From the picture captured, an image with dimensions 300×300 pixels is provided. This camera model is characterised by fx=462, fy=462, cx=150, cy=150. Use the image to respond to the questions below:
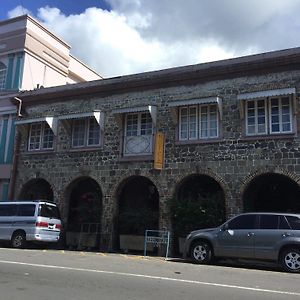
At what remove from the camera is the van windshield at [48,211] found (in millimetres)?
18781

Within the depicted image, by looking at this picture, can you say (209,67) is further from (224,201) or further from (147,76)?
(224,201)

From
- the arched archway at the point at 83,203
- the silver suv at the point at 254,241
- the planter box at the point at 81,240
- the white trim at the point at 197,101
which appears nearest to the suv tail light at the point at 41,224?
the planter box at the point at 81,240

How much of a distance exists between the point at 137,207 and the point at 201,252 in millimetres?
6529

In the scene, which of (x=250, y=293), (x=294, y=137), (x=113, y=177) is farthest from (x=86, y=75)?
(x=250, y=293)

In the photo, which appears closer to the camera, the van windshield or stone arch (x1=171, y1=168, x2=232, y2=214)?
stone arch (x1=171, y1=168, x2=232, y2=214)

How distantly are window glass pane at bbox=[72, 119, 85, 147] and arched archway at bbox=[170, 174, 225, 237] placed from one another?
5590 mm

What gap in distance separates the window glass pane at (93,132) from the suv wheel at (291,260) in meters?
10.7

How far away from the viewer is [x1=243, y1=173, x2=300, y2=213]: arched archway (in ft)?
58.1

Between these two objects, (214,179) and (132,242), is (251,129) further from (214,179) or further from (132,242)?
(132,242)

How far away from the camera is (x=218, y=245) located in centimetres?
1398

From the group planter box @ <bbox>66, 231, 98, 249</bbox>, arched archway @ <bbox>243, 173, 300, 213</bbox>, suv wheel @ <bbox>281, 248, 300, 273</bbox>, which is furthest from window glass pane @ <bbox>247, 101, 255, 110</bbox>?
planter box @ <bbox>66, 231, 98, 249</bbox>

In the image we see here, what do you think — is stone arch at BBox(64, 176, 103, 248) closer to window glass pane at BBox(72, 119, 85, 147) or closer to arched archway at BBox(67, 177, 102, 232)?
arched archway at BBox(67, 177, 102, 232)

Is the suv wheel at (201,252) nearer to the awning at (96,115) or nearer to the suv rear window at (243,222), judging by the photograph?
the suv rear window at (243,222)

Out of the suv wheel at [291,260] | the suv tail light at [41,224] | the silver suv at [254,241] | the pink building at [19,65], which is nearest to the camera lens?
the suv wheel at [291,260]
